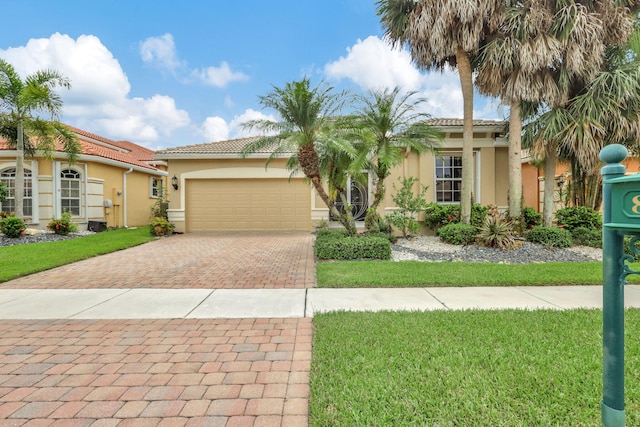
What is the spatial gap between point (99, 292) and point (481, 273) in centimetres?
700

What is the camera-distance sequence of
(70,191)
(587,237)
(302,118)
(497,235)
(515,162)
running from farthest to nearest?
(70,191) < (515,162) < (587,237) < (497,235) < (302,118)

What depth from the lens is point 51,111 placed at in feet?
40.3

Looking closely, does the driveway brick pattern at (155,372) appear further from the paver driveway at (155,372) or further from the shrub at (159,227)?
the shrub at (159,227)

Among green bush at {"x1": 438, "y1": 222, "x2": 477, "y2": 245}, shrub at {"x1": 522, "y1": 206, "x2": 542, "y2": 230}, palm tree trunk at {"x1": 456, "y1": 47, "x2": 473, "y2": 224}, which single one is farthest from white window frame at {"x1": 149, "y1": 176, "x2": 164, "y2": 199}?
shrub at {"x1": 522, "y1": 206, "x2": 542, "y2": 230}

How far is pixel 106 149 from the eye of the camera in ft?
61.7

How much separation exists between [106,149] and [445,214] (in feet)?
62.2

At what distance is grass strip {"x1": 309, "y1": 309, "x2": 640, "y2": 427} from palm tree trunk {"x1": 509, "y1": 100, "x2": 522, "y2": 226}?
22.3 ft

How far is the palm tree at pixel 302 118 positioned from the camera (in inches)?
315

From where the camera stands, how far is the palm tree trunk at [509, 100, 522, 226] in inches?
393

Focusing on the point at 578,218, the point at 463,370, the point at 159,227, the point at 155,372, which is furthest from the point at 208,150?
the point at 578,218

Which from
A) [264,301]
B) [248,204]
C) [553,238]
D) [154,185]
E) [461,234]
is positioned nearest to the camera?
[264,301]

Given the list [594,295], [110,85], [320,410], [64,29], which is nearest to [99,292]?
[320,410]

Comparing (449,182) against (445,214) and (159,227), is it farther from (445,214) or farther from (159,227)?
(159,227)

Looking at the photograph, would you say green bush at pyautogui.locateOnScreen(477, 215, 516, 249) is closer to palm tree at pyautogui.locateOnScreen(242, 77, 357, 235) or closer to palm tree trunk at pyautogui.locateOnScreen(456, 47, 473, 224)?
palm tree trunk at pyautogui.locateOnScreen(456, 47, 473, 224)
